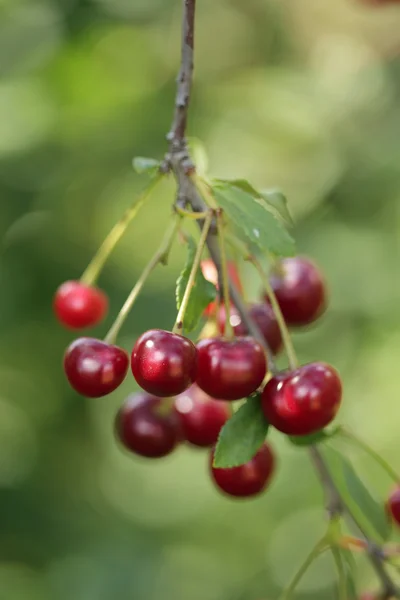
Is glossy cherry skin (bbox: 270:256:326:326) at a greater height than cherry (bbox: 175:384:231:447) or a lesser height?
greater

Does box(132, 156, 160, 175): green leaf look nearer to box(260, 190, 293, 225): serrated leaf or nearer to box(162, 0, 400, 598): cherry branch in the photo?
box(162, 0, 400, 598): cherry branch

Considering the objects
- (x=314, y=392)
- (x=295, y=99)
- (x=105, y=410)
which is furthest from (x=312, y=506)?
(x=314, y=392)

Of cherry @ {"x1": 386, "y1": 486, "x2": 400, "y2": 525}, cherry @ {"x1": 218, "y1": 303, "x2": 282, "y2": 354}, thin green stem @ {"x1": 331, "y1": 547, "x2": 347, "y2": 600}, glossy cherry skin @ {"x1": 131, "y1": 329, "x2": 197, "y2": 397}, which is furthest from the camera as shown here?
cherry @ {"x1": 386, "y1": 486, "x2": 400, "y2": 525}

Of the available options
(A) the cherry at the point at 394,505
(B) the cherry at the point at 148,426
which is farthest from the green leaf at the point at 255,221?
(A) the cherry at the point at 394,505

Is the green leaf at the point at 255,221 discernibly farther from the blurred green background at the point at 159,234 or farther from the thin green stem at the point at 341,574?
the blurred green background at the point at 159,234

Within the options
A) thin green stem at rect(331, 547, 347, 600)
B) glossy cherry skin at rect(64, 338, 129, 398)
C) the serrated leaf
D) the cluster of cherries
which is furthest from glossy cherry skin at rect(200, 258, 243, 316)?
thin green stem at rect(331, 547, 347, 600)

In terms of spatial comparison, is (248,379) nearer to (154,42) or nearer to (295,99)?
(154,42)
